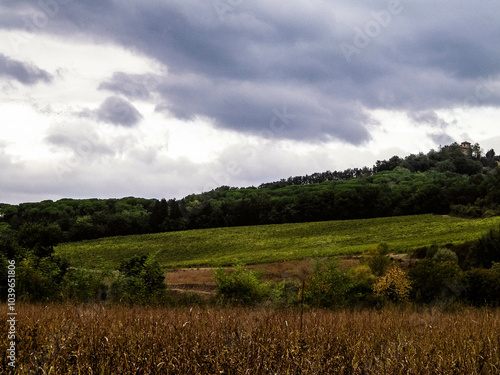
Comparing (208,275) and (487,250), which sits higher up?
(487,250)

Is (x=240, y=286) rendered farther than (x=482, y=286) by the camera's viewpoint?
No

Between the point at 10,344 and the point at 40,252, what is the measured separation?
33.1 metres

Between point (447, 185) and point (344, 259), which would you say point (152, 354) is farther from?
point (447, 185)

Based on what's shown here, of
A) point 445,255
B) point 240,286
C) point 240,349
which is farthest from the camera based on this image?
point 445,255

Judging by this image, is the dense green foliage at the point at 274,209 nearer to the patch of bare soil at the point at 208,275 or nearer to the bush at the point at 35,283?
the patch of bare soil at the point at 208,275

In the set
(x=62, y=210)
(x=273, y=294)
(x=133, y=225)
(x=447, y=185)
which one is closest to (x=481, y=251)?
(x=273, y=294)

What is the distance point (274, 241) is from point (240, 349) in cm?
8093

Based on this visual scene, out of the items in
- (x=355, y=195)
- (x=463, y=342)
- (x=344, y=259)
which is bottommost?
(x=344, y=259)

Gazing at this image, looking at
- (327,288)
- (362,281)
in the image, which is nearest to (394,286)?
(362,281)

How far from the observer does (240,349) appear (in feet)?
11.8

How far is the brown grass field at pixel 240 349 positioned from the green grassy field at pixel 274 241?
189ft

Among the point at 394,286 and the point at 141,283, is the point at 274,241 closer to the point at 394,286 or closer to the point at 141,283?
the point at 394,286

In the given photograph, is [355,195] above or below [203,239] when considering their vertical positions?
above

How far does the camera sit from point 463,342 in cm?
442
